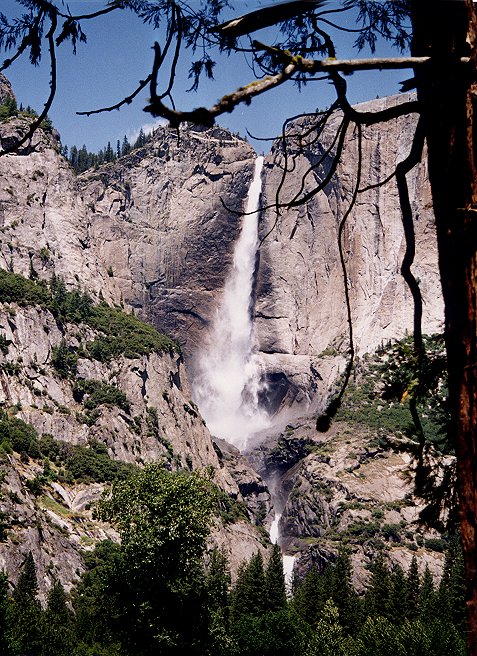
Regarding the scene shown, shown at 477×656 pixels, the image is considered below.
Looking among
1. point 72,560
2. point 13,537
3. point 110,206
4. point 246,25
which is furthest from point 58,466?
point 246,25

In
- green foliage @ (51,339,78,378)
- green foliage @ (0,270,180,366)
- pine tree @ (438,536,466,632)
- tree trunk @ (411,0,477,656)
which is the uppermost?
green foliage @ (0,270,180,366)

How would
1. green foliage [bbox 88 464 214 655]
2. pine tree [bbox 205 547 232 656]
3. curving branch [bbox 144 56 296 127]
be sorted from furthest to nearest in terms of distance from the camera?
pine tree [bbox 205 547 232 656], green foliage [bbox 88 464 214 655], curving branch [bbox 144 56 296 127]

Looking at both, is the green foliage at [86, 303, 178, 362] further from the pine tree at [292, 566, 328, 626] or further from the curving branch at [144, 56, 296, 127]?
the curving branch at [144, 56, 296, 127]

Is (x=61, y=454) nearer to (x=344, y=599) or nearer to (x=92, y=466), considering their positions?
(x=92, y=466)

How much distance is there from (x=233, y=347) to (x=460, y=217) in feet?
474

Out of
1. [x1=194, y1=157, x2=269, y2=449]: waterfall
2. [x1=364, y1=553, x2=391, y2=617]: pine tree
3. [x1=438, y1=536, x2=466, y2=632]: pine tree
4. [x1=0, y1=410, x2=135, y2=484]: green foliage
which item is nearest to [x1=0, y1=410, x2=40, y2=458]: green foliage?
[x1=0, y1=410, x2=135, y2=484]: green foliage

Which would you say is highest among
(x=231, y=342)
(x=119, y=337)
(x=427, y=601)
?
(x=231, y=342)

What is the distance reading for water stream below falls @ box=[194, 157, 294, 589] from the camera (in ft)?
480

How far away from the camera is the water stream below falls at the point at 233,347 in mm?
146250

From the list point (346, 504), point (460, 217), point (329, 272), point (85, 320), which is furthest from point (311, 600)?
point (329, 272)

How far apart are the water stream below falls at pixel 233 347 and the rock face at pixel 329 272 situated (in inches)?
107

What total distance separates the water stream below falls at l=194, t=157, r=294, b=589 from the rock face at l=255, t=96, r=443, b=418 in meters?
2.73

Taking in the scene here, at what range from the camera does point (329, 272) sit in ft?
479

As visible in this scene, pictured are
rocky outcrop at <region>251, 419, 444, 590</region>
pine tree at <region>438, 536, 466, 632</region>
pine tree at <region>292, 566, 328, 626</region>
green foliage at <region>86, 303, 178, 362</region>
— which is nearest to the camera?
pine tree at <region>438, 536, 466, 632</region>
